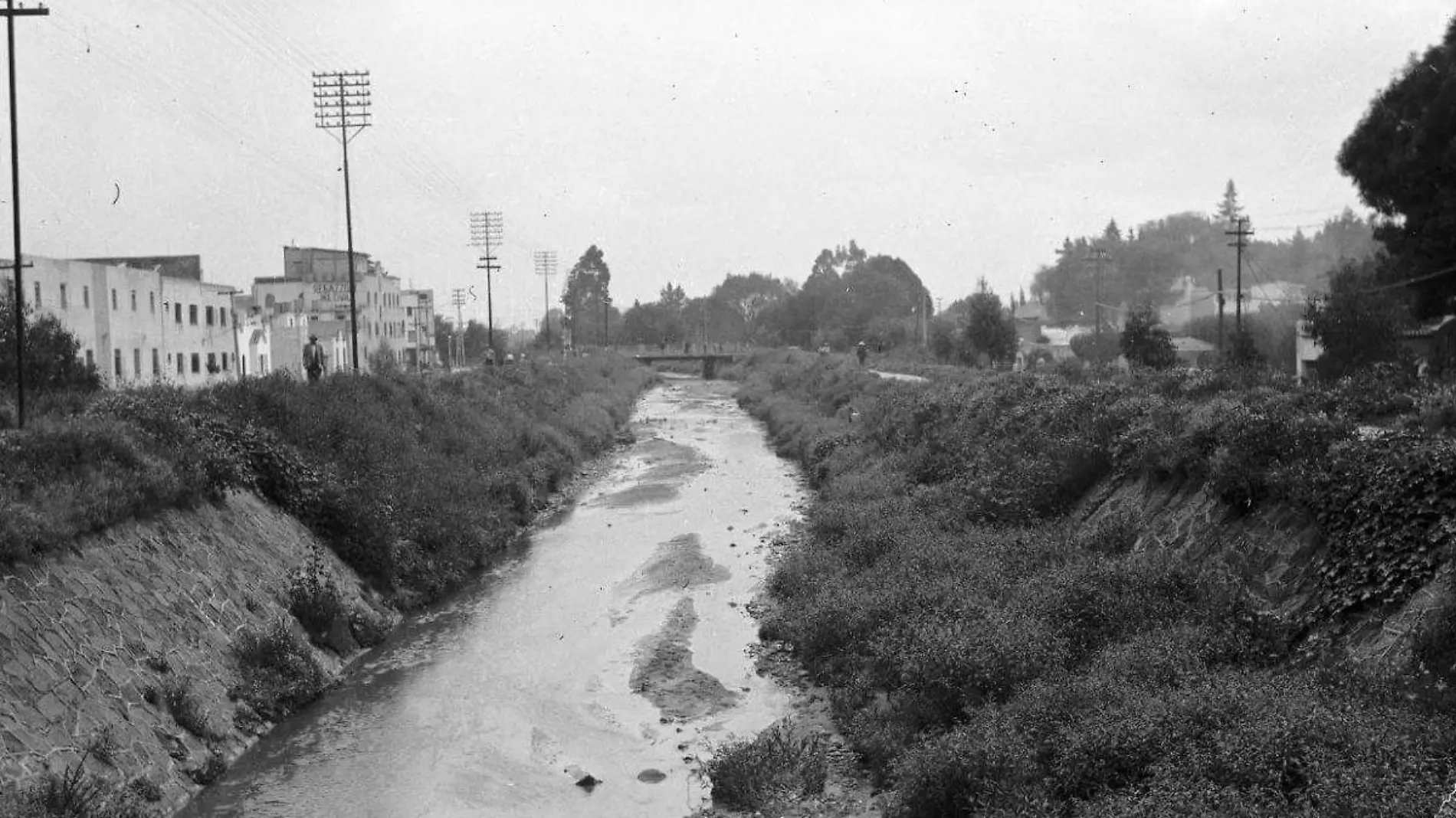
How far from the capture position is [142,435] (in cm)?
1877

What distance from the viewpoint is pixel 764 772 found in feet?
43.8

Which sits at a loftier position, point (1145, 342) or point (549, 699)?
point (1145, 342)

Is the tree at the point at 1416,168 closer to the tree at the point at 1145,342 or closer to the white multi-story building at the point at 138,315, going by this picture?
the tree at the point at 1145,342

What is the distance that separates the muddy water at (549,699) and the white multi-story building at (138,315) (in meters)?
33.2

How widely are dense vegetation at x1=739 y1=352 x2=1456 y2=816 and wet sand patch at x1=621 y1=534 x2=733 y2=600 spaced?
1941 millimetres

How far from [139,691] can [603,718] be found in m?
5.82

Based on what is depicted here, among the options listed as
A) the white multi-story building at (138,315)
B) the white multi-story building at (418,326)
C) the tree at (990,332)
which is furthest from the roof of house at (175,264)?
the tree at (990,332)

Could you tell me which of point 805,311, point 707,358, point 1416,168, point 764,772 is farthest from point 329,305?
point 764,772

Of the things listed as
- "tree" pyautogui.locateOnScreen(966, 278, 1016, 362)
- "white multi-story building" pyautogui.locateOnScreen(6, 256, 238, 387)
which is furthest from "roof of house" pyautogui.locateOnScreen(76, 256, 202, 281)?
"tree" pyautogui.locateOnScreen(966, 278, 1016, 362)

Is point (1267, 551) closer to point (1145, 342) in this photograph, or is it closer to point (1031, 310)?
point (1145, 342)

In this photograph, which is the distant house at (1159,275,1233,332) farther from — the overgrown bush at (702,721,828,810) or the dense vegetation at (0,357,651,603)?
the overgrown bush at (702,721,828,810)

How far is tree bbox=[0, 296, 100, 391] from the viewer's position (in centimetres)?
3262

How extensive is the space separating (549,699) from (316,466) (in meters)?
9.58

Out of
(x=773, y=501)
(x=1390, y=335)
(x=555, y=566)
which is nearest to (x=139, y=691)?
(x=555, y=566)
